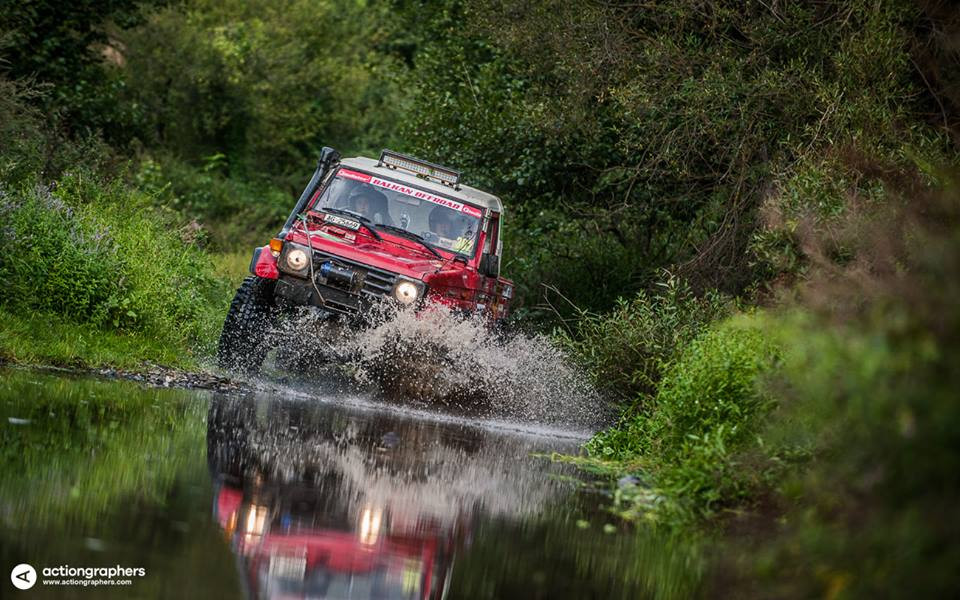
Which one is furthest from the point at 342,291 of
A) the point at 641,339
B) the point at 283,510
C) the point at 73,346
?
the point at 283,510

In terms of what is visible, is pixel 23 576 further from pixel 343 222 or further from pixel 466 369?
pixel 343 222

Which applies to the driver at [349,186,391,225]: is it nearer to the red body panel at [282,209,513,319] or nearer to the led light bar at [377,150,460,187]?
the red body panel at [282,209,513,319]

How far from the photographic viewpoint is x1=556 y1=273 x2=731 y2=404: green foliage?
11422 millimetres

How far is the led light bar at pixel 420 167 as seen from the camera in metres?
13.2

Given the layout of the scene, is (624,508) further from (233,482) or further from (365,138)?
(365,138)

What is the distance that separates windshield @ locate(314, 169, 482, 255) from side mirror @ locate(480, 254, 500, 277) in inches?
7.0

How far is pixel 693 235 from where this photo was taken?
16.4 m

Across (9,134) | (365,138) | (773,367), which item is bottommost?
(773,367)

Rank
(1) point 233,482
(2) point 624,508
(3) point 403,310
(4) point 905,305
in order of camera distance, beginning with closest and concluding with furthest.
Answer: (4) point 905,305
(1) point 233,482
(2) point 624,508
(3) point 403,310

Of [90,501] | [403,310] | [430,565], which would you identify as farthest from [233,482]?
[403,310]

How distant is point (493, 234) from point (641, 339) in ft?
7.47

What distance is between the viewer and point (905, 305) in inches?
153

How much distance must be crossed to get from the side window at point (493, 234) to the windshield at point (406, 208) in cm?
33

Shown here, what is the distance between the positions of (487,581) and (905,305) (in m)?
2.00
